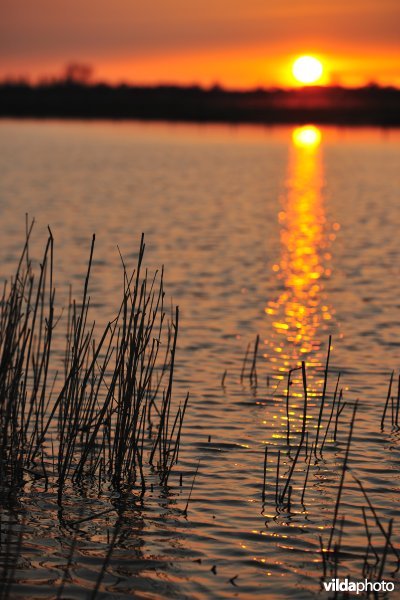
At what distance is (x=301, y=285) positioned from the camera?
20.8 metres

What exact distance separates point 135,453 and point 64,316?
735cm

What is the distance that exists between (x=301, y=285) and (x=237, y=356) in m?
7.47

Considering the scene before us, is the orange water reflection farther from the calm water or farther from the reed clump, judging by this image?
the reed clump

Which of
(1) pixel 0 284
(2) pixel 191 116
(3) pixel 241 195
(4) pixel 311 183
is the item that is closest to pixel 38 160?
(4) pixel 311 183

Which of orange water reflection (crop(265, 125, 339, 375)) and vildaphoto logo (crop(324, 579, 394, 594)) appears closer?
vildaphoto logo (crop(324, 579, 394, 594))

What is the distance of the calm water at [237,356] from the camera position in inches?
267

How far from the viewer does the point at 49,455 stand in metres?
8.83

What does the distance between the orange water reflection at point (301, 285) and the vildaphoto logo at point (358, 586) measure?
21.3 ft

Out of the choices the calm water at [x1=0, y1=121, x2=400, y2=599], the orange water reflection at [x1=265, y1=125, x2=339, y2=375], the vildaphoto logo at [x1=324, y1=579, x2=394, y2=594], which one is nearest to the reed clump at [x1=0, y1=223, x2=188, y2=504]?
the calm water at [x1=0, y1=121, x2=400, y2=599]

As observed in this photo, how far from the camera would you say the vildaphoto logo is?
20.9 feet

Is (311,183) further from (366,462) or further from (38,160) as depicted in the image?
(366,462)

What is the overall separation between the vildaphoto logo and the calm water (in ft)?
0.28

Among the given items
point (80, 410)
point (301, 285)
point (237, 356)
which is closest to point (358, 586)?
point (80, 410)

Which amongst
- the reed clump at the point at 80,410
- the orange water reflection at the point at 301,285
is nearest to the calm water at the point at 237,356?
the orange water reflection at the point at 301,285
